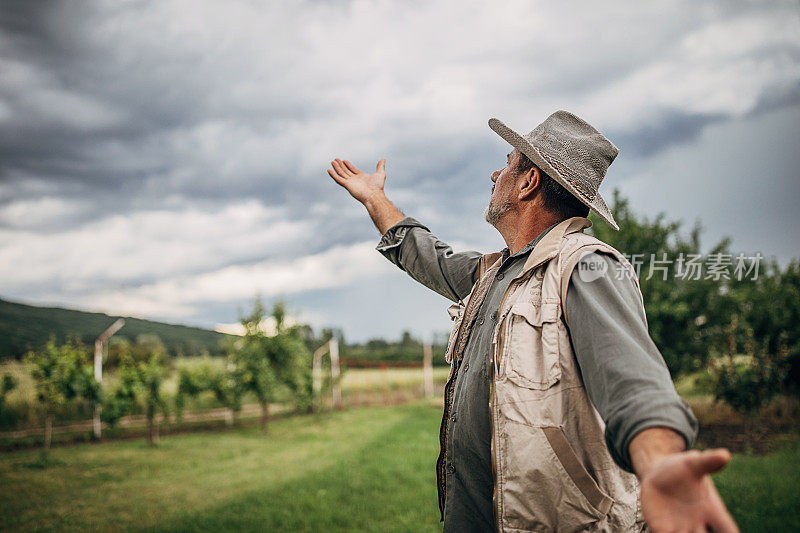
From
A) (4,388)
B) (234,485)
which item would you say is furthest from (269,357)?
(234,485)

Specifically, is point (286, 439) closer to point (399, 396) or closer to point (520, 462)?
point (399, 396)

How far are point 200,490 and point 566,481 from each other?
344 inches

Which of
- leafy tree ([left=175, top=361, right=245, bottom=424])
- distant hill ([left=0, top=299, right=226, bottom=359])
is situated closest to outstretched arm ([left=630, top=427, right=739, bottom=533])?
leafy tree ([left=175, top=361, right=245, bottom=424])

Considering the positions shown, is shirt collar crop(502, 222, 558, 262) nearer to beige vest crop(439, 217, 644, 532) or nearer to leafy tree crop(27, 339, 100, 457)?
beige vest crop(439, 217, 644, 532)

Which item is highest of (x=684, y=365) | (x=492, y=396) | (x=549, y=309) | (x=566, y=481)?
(x=549, y=309)

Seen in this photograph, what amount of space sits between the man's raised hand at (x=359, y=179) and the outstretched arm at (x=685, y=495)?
2.11 metres

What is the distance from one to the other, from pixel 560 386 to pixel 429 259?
117 centimetres

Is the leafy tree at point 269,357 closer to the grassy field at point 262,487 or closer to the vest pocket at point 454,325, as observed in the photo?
the grassy field at point 262,487

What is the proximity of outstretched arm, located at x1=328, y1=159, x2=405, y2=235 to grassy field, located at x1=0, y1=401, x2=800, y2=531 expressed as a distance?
16.1ft

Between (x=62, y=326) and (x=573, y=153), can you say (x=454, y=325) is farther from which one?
(x=62, y=326)

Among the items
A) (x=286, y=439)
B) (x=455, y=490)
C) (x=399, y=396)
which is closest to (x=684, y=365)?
(x=286, y=439)

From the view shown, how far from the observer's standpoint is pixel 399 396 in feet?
87.2

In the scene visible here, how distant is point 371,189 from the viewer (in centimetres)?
287

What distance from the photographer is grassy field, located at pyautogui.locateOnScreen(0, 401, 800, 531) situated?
21.9 feet
